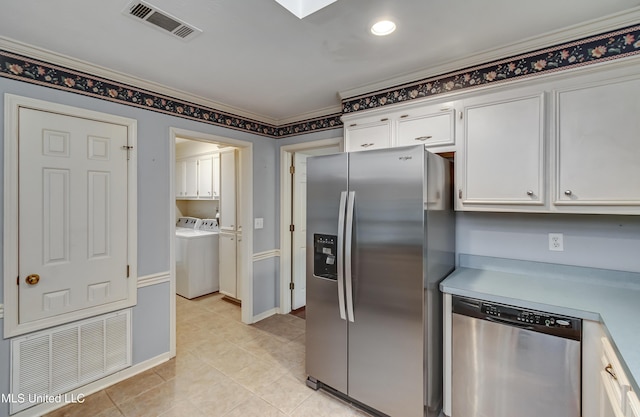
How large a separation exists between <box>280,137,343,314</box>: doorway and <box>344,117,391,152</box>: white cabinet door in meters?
1.00

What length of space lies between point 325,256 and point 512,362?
1.27 metres

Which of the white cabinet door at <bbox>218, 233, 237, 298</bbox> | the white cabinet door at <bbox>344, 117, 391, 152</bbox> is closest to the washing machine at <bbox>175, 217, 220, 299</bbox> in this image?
the white cabinet door at <bbox>218, 233, 237, 298</bbox>

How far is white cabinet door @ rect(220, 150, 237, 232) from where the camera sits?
160 inches

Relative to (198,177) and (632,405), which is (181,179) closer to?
(198,177)

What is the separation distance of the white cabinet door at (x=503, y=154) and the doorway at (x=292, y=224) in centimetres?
183

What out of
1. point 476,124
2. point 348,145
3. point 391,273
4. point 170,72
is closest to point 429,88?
point 476,124

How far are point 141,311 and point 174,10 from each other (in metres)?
2.29

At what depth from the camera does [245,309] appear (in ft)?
11.3

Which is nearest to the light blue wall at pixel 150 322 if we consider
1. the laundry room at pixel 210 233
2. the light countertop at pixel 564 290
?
the laundry room at pixel 210 233

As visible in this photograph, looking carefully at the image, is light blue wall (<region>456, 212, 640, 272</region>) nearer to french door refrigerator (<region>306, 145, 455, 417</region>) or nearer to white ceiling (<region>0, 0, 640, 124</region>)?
french door refrigerator (<region>306, 145, 455, 417</region>)

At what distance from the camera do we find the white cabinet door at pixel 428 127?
209cm

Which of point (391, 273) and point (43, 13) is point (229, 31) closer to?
point (43, 13)

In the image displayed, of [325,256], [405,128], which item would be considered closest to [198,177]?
[325,256]

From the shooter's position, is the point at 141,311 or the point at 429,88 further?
the point at 141,311
